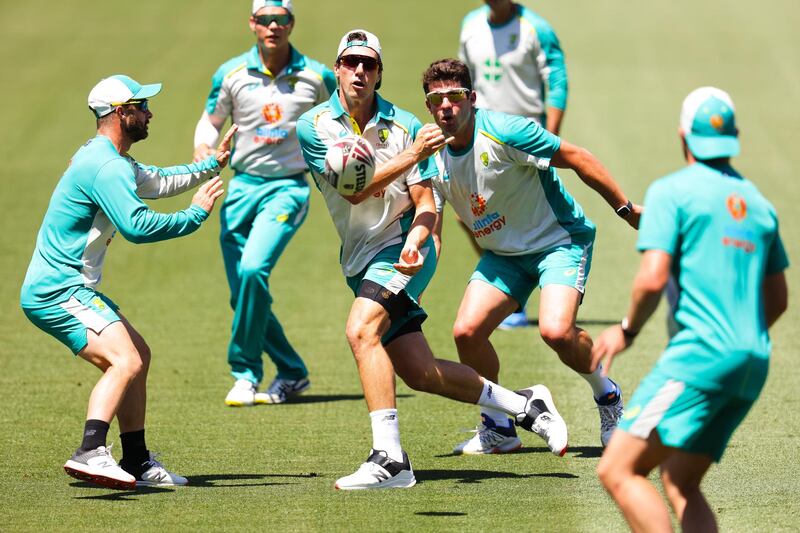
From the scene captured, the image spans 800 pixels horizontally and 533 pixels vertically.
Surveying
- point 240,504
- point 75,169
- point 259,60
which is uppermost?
point 259,60

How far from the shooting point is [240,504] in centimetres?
646

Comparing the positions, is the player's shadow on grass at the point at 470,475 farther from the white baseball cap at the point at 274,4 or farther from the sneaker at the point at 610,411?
the white baseball cap at the point at 274,4

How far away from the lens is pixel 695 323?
4.97m

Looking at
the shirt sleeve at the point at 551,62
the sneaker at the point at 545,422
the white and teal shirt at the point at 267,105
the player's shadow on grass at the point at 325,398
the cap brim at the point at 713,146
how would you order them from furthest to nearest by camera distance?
the shirt sleeve at the point at 551,62 < the white and teal shirt at the point at 267,105 < the player's shadow on grass at the point at 325,398 < the sneaker at the point at 545,422 < the cap brim at the point at 713,146

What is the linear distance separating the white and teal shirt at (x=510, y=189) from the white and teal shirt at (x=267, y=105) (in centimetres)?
221

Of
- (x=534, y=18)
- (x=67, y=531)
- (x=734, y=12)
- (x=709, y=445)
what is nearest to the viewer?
→ (x=709, y=445)

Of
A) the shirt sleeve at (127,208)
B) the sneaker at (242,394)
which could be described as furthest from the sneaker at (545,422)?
the sneaker at (242,394)

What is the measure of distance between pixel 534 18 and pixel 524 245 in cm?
415

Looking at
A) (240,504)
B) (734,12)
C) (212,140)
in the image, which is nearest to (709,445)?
(240,504)

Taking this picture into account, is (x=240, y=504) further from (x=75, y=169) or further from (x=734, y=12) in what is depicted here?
(x=734, y=12)

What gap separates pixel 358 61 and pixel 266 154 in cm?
263

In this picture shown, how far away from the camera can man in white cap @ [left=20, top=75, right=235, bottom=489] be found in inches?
261

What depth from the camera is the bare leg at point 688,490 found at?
5090mm

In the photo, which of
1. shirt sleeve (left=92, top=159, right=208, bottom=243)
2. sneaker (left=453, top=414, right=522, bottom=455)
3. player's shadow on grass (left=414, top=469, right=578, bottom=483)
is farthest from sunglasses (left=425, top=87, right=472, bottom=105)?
player's shadow on grass (left=414, top=469, right=578, bottom=483)
